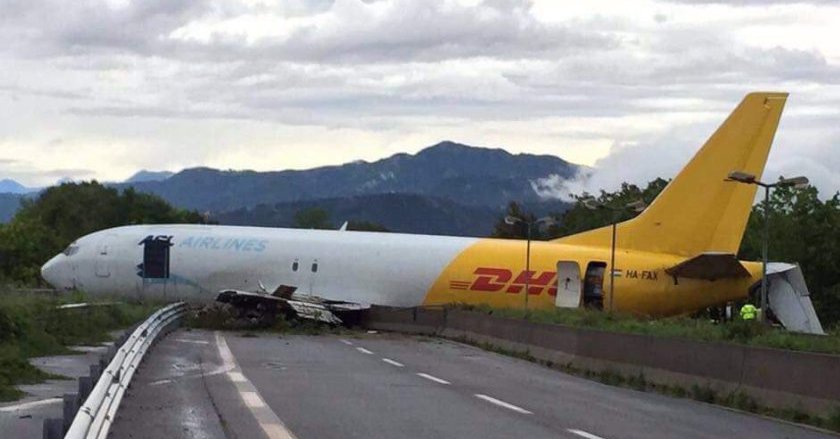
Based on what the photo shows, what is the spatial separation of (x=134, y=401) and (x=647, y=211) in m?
30.0

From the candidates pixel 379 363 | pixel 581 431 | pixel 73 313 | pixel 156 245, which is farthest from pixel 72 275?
pixel 581 431

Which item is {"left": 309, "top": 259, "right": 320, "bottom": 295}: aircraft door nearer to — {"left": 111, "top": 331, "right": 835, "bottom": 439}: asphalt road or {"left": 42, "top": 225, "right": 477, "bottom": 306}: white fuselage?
{"left": 42, "top": 225, "right": 477, "bottom": 306}: white fuselage

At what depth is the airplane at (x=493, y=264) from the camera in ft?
134

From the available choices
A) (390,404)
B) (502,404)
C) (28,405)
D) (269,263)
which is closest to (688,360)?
(502,404)

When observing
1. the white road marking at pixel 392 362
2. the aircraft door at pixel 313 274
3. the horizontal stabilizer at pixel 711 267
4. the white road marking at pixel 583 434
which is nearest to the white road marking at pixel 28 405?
the white road marking at pixel 583 434

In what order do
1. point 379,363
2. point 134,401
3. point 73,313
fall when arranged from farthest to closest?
point 73,313 < point 379,363 < point 134,401

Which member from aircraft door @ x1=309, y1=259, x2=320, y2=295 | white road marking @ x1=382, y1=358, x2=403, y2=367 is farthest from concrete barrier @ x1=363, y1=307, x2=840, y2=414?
aircraft door @ x1=309, y1=259, x2=320, y2=295

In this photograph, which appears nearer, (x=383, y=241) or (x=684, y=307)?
(x=684, y=307)

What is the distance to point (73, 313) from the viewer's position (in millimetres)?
32688

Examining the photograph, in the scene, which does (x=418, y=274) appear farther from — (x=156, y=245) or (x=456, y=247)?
(x=156, y=245)

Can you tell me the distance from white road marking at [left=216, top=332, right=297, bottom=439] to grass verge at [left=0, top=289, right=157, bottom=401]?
2.76 m

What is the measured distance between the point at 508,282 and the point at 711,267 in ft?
27.2

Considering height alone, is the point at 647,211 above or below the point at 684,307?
above

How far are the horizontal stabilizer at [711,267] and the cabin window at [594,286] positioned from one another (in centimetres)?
281
